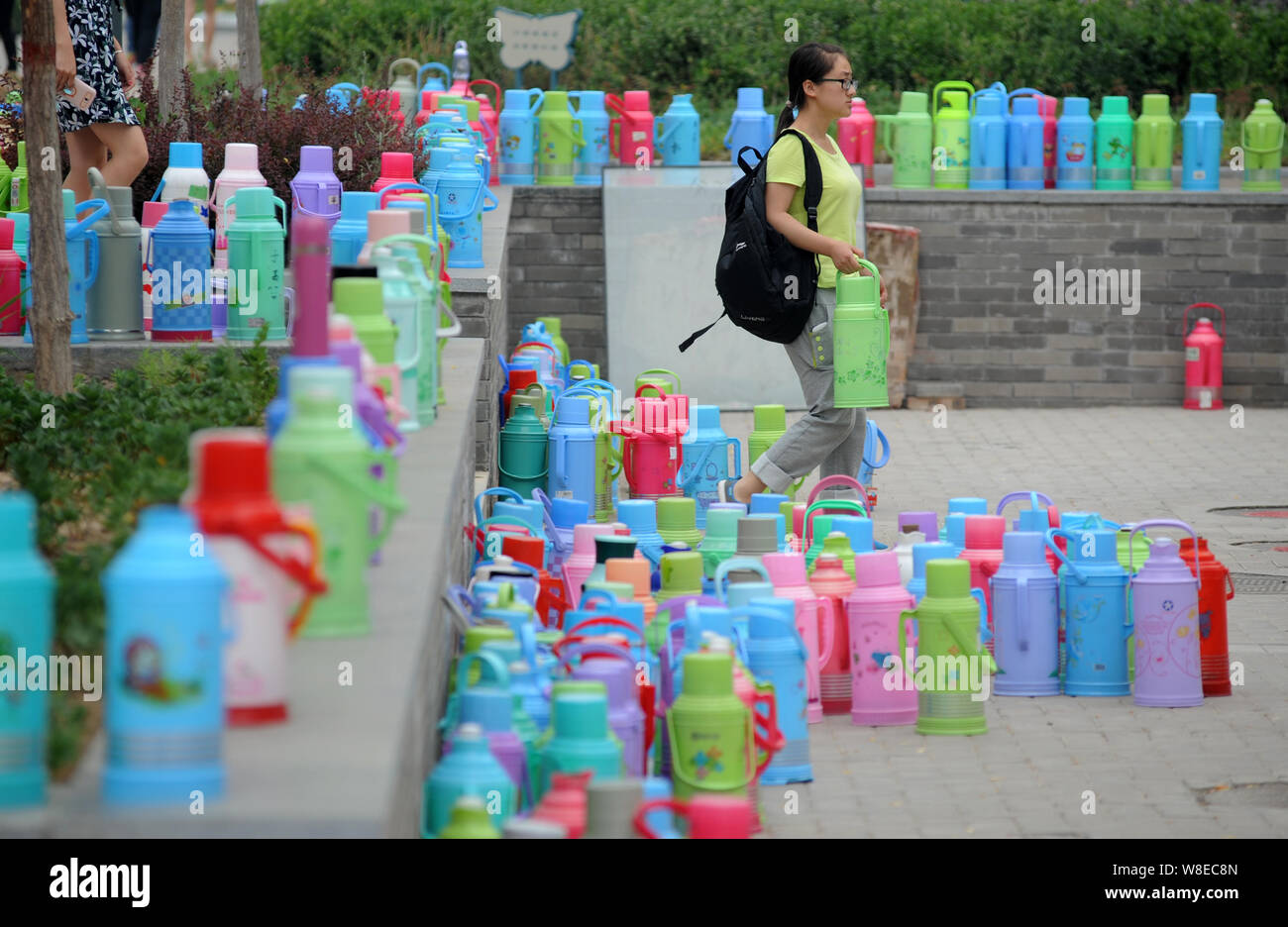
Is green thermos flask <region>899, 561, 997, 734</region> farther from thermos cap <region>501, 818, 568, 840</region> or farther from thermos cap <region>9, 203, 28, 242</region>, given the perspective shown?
thermos cap <region>9, 203, 28, 242</region>

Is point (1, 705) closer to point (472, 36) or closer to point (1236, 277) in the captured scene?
point (1236, 277)

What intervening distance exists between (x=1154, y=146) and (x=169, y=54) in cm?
707

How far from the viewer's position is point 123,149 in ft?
24.6

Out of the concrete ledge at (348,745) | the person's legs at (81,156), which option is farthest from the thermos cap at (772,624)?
the person's legs at (81,156)

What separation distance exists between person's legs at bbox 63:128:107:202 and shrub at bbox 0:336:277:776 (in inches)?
65.5

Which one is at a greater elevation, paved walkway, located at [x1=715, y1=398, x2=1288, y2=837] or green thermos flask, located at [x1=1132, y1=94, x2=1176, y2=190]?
green thermos flask, located at [x1=1132, y1=94, x2=1176, y2=190]

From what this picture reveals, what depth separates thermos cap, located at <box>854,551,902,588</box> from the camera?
18.3ft

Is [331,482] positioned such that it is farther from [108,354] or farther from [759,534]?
[108,354]

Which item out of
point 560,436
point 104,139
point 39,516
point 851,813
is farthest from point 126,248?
point 851,813

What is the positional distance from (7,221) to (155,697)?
4423mm

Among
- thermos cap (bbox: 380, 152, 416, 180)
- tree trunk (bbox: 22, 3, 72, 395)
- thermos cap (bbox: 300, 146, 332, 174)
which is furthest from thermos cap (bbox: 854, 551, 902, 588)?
thermos cap (bbox: 300, 146, 332, 174)

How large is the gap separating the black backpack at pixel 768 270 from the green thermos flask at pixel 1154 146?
6.64 m

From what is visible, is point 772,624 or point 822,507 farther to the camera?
point 822,507

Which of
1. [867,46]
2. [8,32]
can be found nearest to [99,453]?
[8,32]
